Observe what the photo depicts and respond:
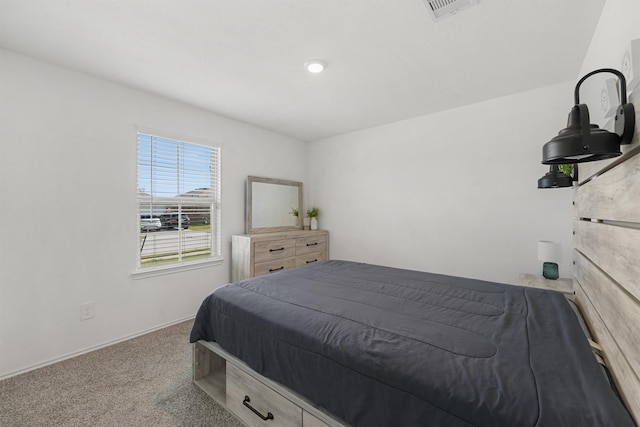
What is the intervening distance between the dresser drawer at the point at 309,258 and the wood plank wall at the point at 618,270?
3.01 metres

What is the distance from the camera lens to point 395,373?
1011mm

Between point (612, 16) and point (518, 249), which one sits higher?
point (612, 16)

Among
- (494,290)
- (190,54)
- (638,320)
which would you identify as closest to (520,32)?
(494,290)

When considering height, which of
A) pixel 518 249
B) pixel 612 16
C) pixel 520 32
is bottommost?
pixel 518 249

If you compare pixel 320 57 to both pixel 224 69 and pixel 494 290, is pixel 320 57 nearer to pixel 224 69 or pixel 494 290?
pixel 224 69

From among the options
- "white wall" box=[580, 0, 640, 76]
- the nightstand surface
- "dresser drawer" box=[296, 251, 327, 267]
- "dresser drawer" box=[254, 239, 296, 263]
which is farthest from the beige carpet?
"white wall" box=[580, 0, 640, 76]

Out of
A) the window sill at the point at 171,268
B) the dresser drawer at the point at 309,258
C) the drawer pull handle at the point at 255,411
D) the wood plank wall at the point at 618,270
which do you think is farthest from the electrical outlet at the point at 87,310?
the wood plank wall at the point at 618,270

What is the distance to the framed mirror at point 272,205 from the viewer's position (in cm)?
379

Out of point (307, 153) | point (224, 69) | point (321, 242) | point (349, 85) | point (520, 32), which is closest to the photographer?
point (520, 32)

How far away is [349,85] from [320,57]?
569 mm

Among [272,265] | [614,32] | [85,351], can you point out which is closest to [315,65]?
[614,32]

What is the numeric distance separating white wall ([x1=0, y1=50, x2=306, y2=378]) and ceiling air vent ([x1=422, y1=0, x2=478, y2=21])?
2.69m

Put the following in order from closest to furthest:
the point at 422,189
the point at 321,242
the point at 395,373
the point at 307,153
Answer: the point at 395,373 → the point at 422,189 → the point at 321,242 → the point at 307,153

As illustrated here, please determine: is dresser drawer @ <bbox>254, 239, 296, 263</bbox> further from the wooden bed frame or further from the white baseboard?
the wooden bed frame
